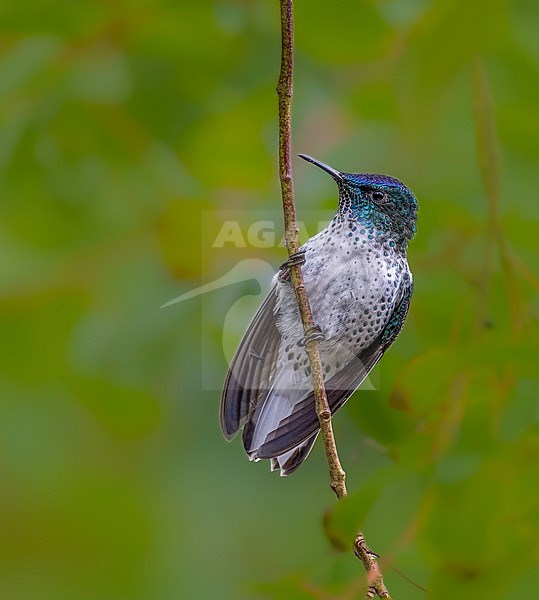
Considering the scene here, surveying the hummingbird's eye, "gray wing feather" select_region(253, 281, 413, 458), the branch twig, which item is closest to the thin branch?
the branch twig

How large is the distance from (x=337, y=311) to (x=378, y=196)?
195 mm

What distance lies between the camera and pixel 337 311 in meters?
1.38

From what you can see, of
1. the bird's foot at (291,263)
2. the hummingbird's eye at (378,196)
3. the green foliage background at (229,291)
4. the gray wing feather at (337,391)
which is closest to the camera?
the green foliage background at (229,291)

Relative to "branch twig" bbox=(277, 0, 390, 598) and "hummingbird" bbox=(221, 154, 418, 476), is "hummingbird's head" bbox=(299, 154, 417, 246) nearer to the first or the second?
"hummingbird" bbox=(221, 154, 418, 476)

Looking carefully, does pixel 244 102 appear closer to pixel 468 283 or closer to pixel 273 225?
pixel 273 225

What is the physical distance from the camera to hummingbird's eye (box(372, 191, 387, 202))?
53.1 inches

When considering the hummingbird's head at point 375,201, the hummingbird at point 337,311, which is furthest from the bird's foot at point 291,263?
the hummingbird's head at point 375,201

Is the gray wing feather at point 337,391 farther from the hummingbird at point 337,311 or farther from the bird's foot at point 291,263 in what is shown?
the bird's foot at point 291,263

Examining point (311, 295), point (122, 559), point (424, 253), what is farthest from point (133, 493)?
point (424, 253)

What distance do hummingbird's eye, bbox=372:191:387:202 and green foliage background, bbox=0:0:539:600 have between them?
0.07 meters

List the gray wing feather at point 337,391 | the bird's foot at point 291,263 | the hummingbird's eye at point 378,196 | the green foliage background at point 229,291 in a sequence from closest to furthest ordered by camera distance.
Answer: the green foliage background at point 229,291
the bird's foot at point 291,263
the gray wing feather at point 337,391
the hummingbird's eye at point 378,196

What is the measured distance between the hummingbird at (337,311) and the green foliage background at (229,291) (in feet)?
0.18

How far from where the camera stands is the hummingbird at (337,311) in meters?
1.31

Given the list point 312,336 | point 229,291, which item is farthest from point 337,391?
point 229,291
